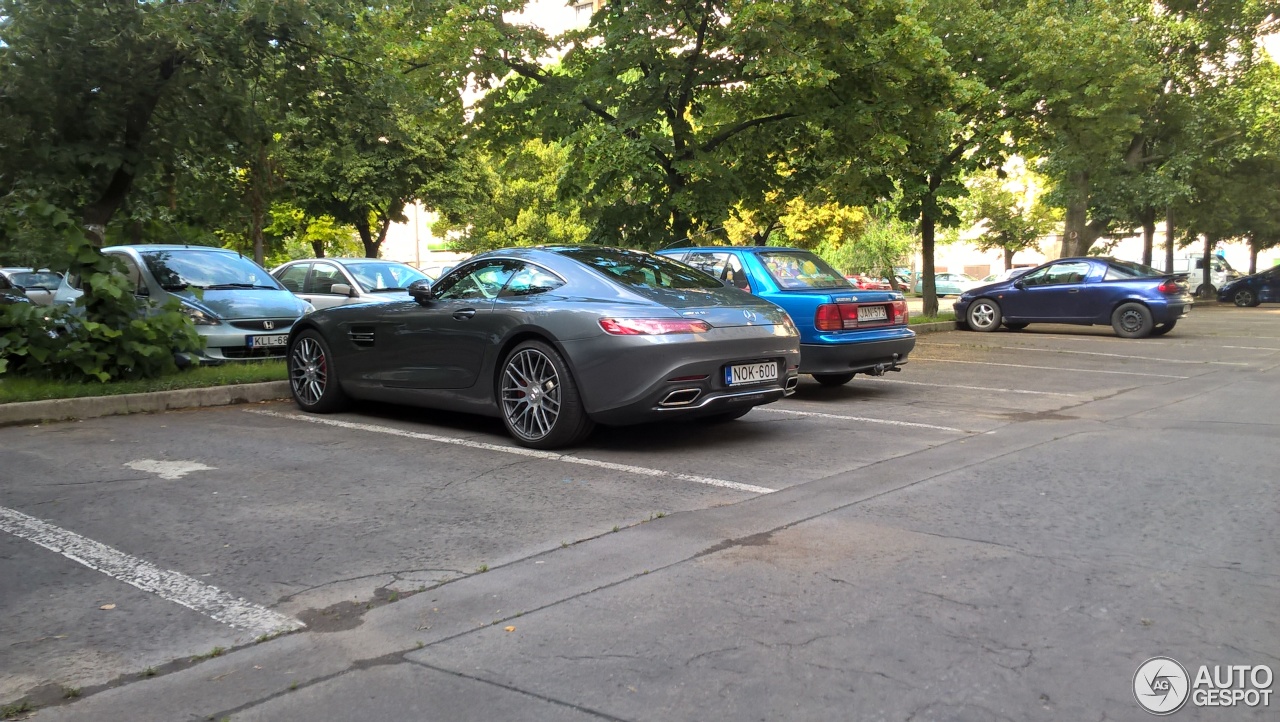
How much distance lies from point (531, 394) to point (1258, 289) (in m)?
33.3

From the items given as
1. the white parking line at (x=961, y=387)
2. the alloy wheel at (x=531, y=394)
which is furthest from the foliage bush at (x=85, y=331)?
the white parking line at (x=961, y=387)

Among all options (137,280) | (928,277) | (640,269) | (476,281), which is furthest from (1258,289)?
(137,280)

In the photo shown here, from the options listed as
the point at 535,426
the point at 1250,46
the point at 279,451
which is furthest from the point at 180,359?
the point at 1250,46

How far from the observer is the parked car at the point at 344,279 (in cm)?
1409

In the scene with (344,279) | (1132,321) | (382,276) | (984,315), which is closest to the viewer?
(344,279)

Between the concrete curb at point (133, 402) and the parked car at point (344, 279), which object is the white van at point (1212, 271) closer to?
the parked car at point (344, 279)

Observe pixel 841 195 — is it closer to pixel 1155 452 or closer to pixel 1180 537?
pixel 1155 452

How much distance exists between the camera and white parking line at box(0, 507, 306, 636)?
12.2 feet

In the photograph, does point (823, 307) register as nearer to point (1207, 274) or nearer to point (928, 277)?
point (928, 277)

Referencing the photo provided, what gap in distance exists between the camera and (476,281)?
779 cm

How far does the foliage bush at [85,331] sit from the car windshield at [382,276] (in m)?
4.62

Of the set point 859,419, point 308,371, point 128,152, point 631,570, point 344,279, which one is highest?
point 128,152

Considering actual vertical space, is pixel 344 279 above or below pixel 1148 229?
below

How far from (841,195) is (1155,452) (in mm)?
12574
